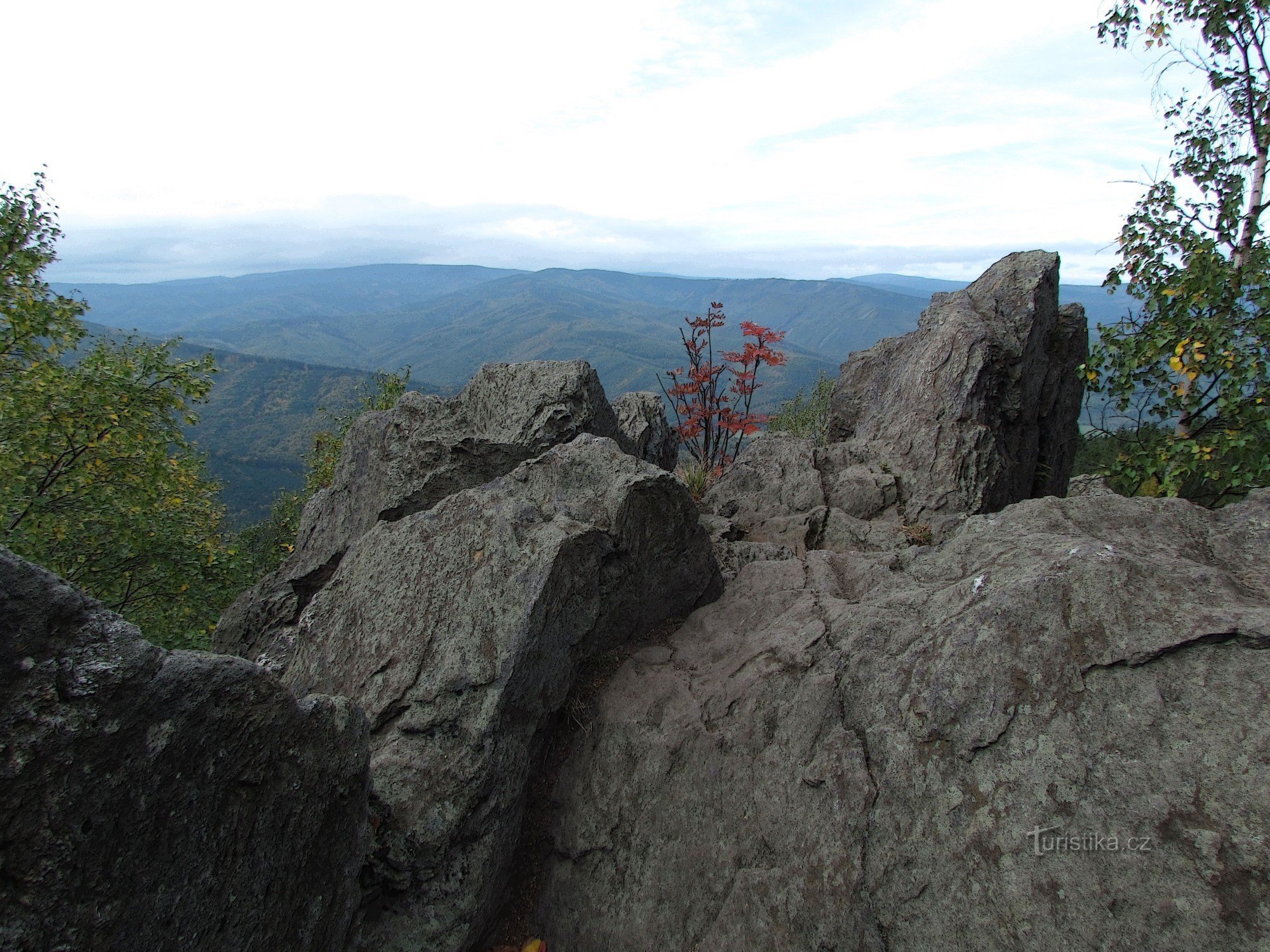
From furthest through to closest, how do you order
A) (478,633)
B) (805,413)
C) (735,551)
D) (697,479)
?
(805,413)
(697,479)
(735,551)
(478,633)

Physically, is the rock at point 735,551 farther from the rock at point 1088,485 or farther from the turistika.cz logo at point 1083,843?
the rock at point 1088,485

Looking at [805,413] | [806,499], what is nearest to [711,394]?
[806,499]

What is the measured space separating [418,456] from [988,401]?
41.7 feet

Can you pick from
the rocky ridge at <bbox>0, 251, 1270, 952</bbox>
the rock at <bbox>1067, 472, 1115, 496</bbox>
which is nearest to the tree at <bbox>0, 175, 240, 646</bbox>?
the rocky ridge at <bbox>0, 251, 1270, 952</bbox>

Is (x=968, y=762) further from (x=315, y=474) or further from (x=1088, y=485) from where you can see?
(x=315, y=474)

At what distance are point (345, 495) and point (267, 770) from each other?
10188 mm

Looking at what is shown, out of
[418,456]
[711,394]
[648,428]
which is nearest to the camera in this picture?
[418,456]

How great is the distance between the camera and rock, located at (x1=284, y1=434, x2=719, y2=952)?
7.39 metres

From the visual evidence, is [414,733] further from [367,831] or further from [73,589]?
[73,589]

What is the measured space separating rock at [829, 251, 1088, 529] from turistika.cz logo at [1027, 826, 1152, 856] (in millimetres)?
8435

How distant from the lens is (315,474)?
37.8 m

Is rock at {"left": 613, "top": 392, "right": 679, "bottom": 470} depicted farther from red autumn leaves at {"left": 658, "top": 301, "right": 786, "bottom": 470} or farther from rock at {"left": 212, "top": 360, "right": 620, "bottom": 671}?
rock at {"left": 212, "top": 360, "right": 620, "bottom": 671}

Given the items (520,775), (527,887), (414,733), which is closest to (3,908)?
(414,733)

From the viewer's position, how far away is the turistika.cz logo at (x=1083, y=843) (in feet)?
18.6
